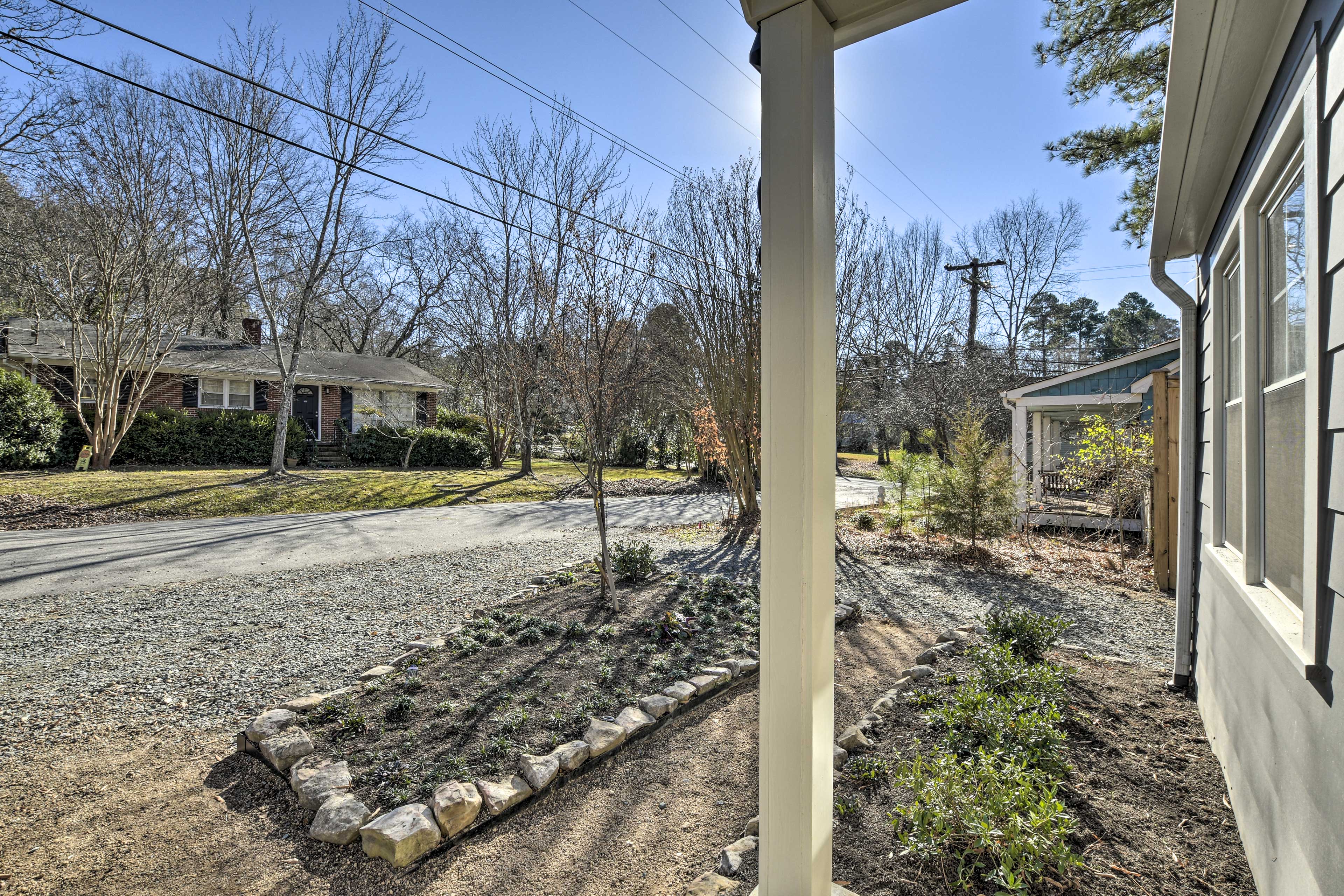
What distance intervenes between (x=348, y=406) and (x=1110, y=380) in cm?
1762

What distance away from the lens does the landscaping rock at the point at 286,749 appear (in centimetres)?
233

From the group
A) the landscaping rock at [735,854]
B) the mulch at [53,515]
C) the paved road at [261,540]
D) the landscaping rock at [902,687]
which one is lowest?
the landscaping rock at [735,854]

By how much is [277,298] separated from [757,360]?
12.8 meters

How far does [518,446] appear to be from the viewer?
1927 centimetres

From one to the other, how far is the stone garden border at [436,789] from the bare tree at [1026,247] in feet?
68.0

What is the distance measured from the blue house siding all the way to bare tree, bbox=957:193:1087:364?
37.4 ft

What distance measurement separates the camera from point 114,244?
10.0 metres

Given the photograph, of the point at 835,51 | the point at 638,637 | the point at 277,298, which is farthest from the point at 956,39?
the point at 277,298

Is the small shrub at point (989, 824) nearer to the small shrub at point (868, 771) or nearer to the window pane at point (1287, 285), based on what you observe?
the small shrub at point (868, 771)

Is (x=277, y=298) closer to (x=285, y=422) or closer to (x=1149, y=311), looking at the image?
(x=285, y=422)

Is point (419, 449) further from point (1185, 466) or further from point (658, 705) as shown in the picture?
point (1185, 466)

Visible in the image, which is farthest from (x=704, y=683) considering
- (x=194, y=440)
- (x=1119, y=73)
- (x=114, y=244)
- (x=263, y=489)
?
(x=194, y=440)

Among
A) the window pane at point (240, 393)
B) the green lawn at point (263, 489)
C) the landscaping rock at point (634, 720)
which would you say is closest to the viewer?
the landscaping rock at point (634, 720)

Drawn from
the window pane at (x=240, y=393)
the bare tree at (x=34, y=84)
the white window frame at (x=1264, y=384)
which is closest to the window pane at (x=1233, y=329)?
the white window frame at (x=1264, y=384)
